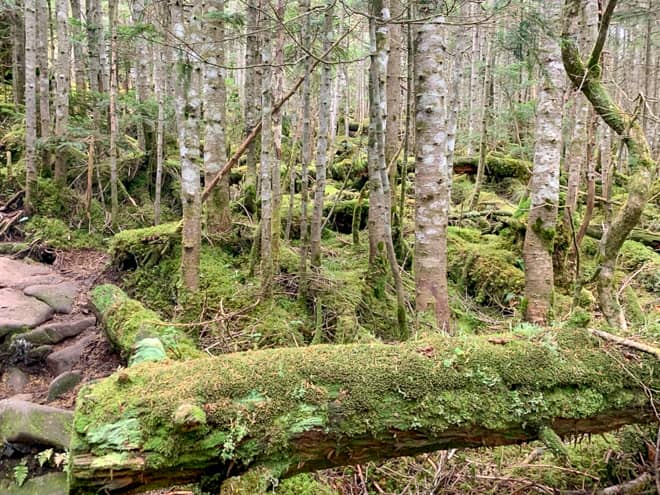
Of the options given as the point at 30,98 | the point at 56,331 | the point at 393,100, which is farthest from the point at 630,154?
Answer: the point at 30,98

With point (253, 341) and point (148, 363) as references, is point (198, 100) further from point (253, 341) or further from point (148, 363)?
point (148, 363)

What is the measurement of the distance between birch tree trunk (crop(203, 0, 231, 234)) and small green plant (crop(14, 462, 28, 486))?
12.8ft

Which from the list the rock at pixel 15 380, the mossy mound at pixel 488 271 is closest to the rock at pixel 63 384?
the rock at pixel 15 380

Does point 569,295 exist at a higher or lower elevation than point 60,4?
lower

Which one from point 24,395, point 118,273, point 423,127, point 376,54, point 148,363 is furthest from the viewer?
point 118,273

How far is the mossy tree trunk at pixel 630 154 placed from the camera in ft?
11.6

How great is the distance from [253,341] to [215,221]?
2811mm

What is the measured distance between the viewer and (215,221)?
7.33m

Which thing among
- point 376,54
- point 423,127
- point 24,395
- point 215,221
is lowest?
point 24,395

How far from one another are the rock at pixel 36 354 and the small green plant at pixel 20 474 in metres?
2.35

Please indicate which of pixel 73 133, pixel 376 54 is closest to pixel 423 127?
pixel 376 54

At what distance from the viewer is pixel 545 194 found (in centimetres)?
634

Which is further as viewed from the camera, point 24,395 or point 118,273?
point 118,273

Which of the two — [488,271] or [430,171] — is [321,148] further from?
[488,271]
